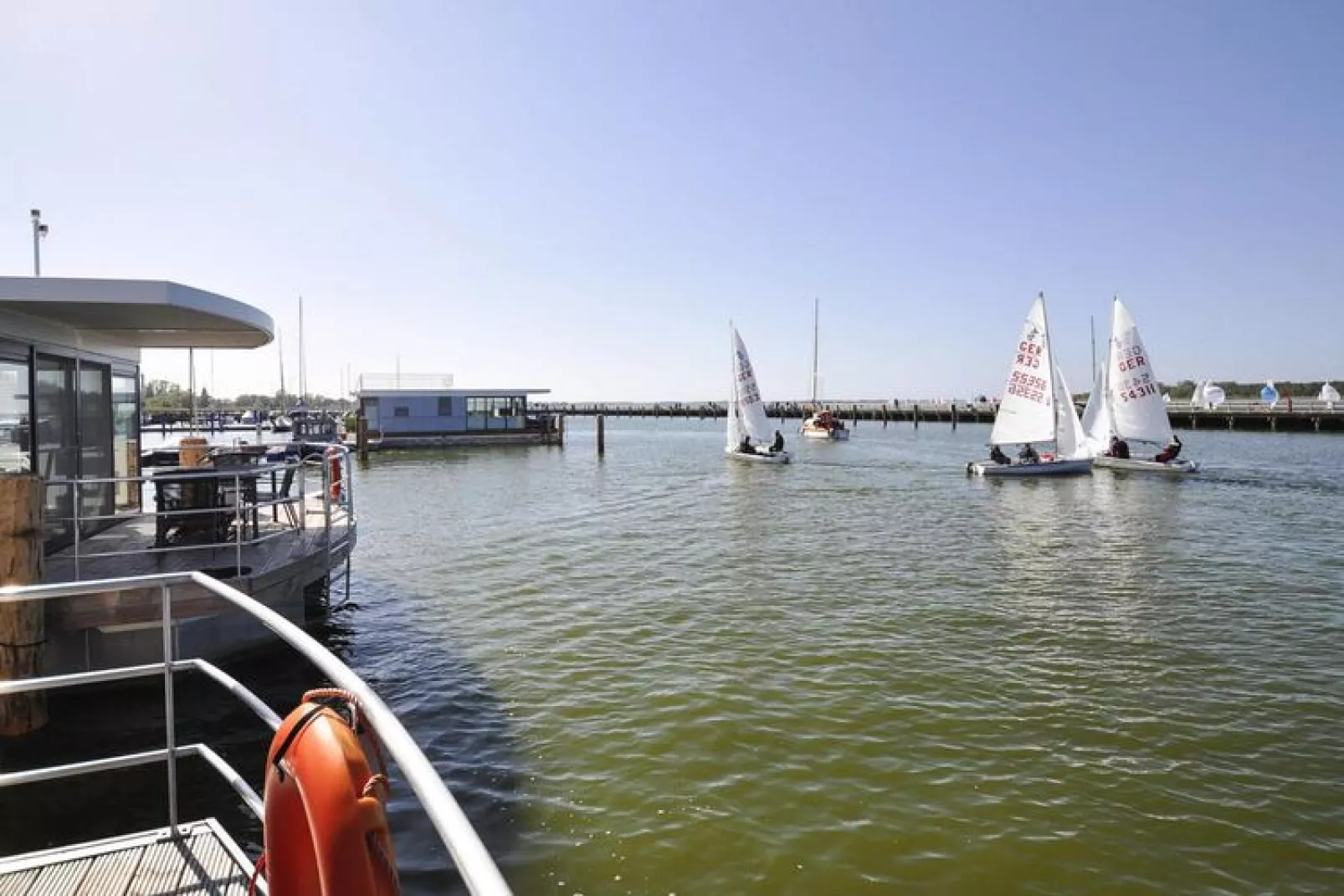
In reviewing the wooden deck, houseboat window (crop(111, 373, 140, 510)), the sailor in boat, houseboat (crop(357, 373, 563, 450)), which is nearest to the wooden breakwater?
houseboat (crop(357, 373, 563, 450))

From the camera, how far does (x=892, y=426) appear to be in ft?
320

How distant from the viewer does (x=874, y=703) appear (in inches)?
349

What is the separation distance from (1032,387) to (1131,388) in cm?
619

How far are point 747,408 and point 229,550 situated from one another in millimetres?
36765

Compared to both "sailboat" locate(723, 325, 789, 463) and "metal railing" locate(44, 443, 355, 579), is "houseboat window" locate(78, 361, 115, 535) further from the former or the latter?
"sailboat" locate(723, 325, 789, 463)

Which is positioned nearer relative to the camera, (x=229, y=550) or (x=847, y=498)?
(x=229, y=550)

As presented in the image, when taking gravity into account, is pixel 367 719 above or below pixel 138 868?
above

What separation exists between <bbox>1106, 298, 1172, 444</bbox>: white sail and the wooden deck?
42718mm

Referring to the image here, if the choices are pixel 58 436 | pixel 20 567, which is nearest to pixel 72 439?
pixel 58 436

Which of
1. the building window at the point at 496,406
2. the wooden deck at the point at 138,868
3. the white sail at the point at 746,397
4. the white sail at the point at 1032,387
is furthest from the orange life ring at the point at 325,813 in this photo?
the building window at the point at 496,406

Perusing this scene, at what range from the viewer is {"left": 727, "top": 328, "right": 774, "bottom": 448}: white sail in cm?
4512

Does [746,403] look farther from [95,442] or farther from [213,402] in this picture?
[213,402]

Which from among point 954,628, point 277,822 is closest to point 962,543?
point 954,628

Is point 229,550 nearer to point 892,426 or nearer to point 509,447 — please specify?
point 509,447
